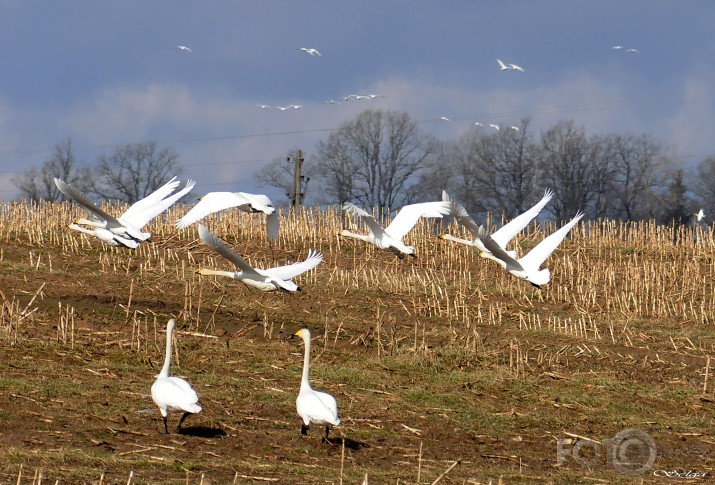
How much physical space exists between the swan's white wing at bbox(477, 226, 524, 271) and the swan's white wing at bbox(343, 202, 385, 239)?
2060mm

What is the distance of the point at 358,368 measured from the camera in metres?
15.3

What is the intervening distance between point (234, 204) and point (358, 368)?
458cm

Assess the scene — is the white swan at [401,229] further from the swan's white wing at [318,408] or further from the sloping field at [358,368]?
the swan's white wing at [318,408]

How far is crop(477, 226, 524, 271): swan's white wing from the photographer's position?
16.9 m

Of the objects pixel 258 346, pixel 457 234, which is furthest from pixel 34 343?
pixel 457 234

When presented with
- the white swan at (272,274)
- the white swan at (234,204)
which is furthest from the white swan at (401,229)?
the white swan at (272,274)

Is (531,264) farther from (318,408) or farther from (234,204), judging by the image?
(318,408)

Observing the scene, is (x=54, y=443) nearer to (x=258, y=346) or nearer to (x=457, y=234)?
(x=258, y=346)

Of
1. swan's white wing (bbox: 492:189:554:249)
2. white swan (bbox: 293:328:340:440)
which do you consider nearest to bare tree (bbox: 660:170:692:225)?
swan's white wing (bbox: 492:189:554:249)

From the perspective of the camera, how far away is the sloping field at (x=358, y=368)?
9.72 m

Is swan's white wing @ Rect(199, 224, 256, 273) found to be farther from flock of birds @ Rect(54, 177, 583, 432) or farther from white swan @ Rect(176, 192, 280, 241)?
white swan @ Rect(176, 192, 280, 241)

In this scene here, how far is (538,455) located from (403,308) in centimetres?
1042

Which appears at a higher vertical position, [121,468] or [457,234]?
[457,234]

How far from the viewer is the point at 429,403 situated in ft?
43.3
